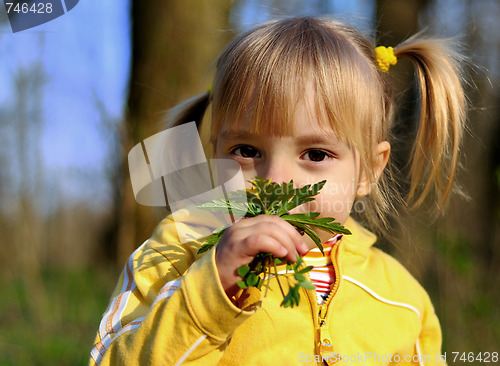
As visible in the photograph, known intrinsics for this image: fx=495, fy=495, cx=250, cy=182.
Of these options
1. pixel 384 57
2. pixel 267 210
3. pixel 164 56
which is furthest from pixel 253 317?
pixel 164 56

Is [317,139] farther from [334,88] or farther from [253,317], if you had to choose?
[253,317]

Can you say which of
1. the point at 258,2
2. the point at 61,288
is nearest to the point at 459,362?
the point at 258,2

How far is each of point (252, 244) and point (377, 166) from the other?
0.97 m

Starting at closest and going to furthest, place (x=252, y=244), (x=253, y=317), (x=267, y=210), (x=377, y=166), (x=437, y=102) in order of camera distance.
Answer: (x=252, y=244), (x=267, y=210), (x=253, y=317), (x=377, y=166), (x=437, y=102)

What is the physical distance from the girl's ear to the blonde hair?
26 millimetres

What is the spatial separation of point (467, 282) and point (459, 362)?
0.97 m

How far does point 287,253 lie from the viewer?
1274mm

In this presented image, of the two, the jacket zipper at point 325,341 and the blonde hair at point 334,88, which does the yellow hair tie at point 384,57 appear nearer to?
the blonde hair at point 334,88

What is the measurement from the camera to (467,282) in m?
4.19

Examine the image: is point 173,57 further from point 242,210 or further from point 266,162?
point 242,210

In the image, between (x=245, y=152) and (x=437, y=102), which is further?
(x=437, y=102)

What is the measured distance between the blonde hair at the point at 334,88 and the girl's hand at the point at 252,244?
0.43 m

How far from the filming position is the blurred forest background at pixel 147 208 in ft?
10.9

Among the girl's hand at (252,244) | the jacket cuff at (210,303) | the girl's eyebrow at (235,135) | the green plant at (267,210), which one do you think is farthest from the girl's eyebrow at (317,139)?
the jacket cuff at (210,303)
